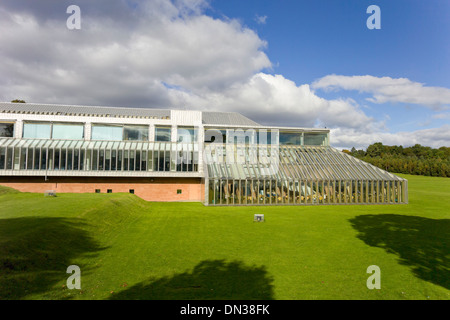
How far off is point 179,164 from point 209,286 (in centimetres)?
2696

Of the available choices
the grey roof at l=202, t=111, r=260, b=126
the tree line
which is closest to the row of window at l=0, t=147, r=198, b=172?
the grey roof at l=202, t=111, r=260, b=126

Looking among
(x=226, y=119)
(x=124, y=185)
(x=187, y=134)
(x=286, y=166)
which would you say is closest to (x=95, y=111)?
(x=124, y=185)

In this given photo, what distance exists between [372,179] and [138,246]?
98.6ft

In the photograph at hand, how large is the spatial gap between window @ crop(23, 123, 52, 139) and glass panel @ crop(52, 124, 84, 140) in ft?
2.51

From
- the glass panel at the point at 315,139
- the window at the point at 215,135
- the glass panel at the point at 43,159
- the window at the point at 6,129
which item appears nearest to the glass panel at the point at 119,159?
the glass panel at the point at 43,159

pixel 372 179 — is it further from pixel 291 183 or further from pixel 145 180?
pixel 145 180

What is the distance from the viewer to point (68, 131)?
3722 cm

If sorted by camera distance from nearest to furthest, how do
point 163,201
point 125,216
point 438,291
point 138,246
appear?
point 438,291, point 138,246, point 125,216, point 163,201

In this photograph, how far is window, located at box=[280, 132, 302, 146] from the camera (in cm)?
4128

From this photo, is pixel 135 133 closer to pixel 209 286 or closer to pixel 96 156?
pixel 96 156

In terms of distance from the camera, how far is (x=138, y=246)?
15.1 metres

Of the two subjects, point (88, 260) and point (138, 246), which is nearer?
point (88, 260)

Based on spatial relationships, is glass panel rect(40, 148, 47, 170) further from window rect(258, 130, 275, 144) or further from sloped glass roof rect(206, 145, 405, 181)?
window rect(258, 130, 275, 144)

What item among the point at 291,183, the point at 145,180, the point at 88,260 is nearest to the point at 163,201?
the point at 145,180
